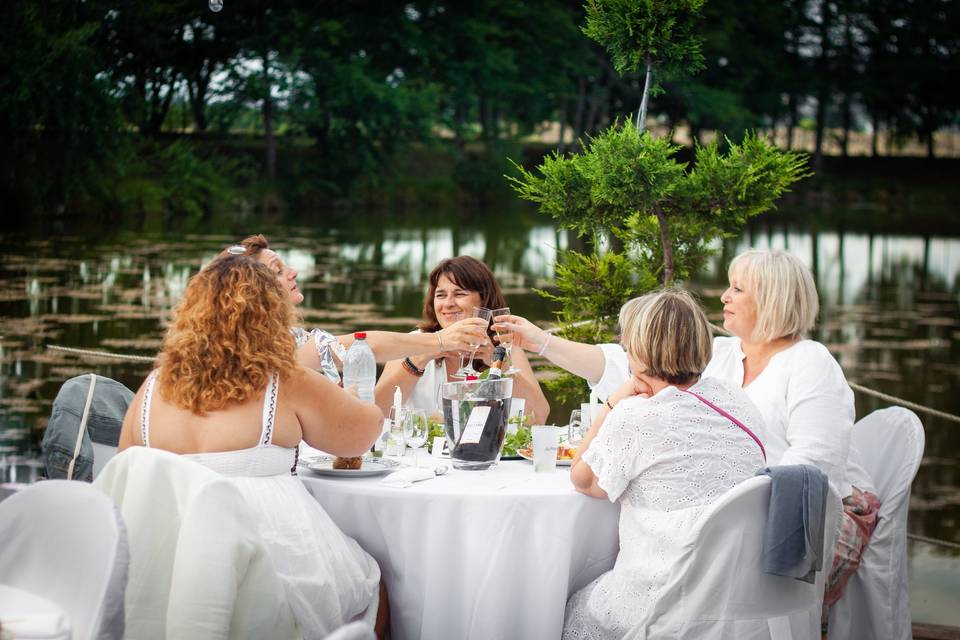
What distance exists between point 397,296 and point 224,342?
44.1 feet

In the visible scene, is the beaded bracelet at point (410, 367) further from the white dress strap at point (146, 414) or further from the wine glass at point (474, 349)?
the white dress strap at point (146, 414)

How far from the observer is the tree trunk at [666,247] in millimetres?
5417

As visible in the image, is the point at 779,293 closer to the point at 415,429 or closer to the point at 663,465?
the point at 663,465

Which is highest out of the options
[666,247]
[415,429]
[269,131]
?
[269,131]

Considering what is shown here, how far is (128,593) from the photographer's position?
241 centimetres

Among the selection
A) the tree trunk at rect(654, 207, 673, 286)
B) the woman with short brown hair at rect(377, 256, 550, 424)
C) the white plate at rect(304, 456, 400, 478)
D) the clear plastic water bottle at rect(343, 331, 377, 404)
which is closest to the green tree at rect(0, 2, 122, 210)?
the tree trunk at rect(654, 207, 673, 286)

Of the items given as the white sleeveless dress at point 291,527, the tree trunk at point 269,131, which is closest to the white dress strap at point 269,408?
the white sleeveless dress at point 291,527

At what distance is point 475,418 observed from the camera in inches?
123

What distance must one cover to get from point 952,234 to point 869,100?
16931 mm

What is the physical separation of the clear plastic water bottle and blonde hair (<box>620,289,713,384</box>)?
0.89 metres

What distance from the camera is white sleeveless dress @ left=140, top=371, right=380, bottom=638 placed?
8.68ft

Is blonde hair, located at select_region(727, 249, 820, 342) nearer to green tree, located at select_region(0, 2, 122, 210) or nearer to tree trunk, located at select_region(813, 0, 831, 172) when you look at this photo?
green tree, located at select_region(0, 2, 122, 210)

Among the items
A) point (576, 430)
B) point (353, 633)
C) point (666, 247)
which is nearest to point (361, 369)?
point (576, 430)

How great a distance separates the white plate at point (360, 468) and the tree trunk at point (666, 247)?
260 cm
